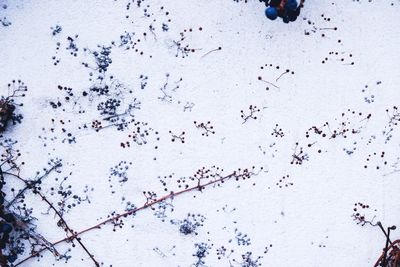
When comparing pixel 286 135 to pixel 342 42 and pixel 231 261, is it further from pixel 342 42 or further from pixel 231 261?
pixel 231 261

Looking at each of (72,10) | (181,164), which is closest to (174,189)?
(181,164)

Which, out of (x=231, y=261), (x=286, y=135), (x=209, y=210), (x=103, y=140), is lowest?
(x=231, y=261)

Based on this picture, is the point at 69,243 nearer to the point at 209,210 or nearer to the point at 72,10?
the point at 209,210

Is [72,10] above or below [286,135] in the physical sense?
above

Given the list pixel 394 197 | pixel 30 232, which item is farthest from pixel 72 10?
pixel 394 197

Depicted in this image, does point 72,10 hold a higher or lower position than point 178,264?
higher

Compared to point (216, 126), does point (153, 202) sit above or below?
below
